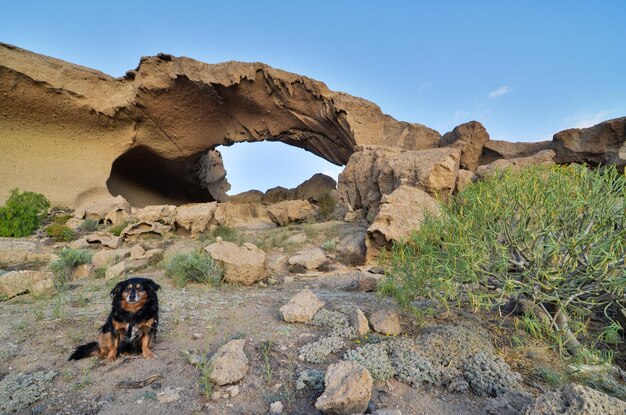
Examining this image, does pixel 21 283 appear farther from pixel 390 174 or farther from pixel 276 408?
pixel 390 174

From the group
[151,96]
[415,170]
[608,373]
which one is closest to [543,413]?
[608,373]

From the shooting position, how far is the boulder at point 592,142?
10.8 m

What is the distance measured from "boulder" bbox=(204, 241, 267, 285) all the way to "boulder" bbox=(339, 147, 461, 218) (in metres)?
4.22

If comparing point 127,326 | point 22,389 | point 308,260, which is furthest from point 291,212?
point 22,389

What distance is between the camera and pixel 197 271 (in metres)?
5.49

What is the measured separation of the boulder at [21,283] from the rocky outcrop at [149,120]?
9.78 meters

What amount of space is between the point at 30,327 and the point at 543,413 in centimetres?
477

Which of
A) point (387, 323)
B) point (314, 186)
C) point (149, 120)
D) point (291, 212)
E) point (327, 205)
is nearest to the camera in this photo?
point (387, 323)

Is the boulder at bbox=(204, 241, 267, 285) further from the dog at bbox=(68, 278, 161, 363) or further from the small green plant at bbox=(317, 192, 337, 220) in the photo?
the small green plant at bbox=(317, 192, 337, 220)

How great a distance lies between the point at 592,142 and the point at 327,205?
10.6 metres

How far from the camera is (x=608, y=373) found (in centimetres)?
263

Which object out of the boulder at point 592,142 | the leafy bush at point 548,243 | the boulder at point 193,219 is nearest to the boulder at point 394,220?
the leafy bush at point 548,243

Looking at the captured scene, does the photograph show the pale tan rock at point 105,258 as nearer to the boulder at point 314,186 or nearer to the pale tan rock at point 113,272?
the pale tan rock at point 113,272

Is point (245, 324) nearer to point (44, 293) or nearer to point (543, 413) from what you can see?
point (543, 413)
